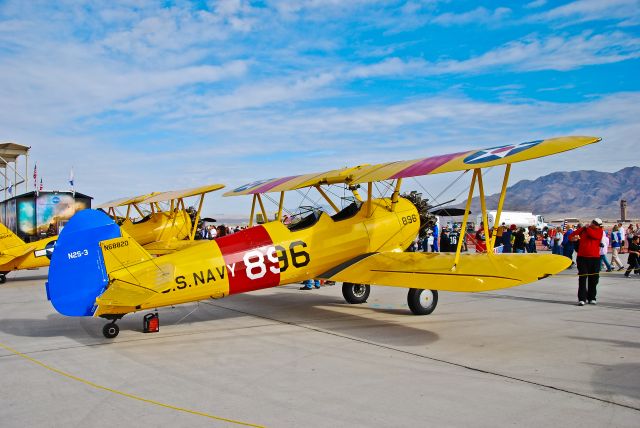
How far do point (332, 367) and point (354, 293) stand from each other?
4413mm

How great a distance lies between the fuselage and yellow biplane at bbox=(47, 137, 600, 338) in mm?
15

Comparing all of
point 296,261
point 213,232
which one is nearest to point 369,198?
point 296,261

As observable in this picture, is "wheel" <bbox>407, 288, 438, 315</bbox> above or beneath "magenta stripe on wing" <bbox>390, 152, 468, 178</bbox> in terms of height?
beneath

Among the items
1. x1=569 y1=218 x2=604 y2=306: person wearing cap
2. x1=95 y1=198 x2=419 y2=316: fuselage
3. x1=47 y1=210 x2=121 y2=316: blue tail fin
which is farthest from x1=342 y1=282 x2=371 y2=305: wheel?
x1=47 y1=210 x2=121 y2=316: blue tail fin

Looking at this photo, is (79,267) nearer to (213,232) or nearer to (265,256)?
(265,256)

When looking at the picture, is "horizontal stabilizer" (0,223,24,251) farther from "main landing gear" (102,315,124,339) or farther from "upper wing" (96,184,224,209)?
"main landing gear" (102,315,124,339)

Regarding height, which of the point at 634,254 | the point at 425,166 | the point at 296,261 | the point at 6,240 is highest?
the point at 425,166

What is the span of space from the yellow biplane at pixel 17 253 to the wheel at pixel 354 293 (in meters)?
9.19

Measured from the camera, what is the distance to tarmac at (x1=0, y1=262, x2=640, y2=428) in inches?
167

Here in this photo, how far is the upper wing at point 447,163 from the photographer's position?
21.1 feet

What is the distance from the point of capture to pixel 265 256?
776cm

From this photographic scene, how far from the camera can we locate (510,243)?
18281mm

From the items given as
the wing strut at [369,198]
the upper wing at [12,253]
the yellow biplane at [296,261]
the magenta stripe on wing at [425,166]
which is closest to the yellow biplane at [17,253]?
the upper wing at [12,253]

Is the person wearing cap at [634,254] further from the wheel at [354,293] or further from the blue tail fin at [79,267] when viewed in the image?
the blue tail fin at [79,267]
